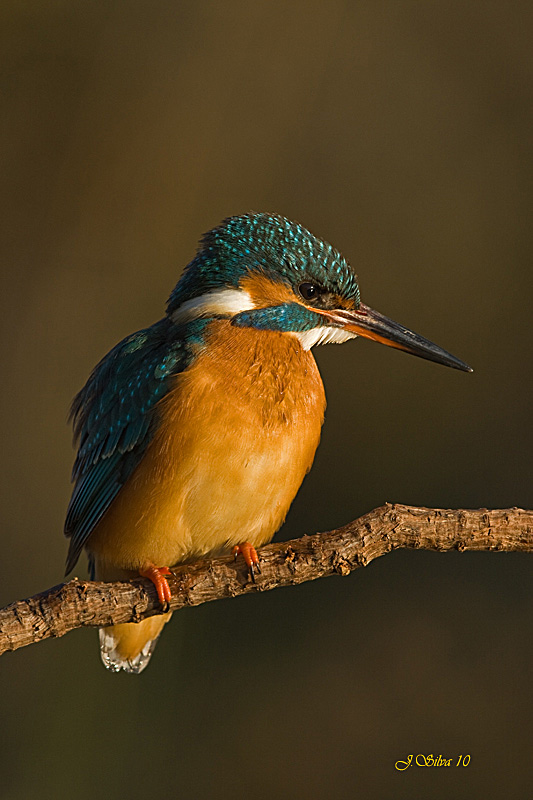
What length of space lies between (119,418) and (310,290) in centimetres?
62

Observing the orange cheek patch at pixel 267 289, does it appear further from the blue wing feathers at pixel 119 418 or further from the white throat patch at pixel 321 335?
the blue wing feathers at pixel 119 418

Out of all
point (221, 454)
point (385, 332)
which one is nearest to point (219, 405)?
point (221, 454)

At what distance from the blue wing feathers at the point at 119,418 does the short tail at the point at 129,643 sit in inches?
13.9

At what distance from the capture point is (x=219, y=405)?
2.12m

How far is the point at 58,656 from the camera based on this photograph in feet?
13.2

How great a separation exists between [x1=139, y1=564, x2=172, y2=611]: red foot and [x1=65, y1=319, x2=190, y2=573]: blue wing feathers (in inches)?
9.6

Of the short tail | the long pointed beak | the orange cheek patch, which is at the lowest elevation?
the short tail

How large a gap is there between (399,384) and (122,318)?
4.78 feet

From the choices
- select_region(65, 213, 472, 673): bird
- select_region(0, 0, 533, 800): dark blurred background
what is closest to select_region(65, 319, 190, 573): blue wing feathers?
select_region(65, 213, 472, 673): bird

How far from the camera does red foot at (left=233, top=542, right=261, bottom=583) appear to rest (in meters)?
1.96
